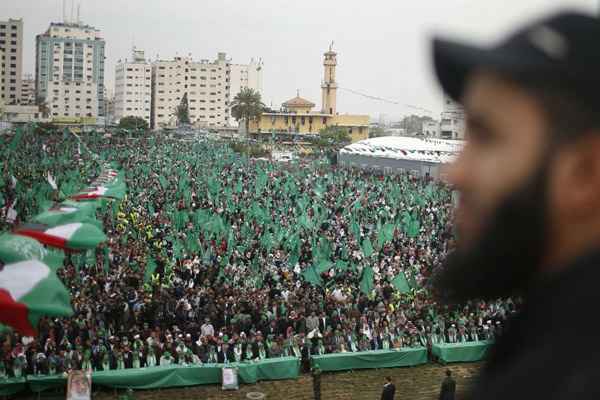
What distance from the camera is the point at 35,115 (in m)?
89.0

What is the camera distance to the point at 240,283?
16.3 meters

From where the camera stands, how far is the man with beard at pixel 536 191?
2.48ft

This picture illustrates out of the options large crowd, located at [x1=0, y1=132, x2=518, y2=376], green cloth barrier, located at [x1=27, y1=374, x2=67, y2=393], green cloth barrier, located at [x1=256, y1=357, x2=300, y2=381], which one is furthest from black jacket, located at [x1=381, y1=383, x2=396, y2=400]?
green cloth barrier, located at [x1=27, y1=374, x2=67, y2=393]

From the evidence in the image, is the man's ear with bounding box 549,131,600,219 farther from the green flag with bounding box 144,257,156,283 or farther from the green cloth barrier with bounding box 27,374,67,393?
the green flag with bounding box 144,257,156,283

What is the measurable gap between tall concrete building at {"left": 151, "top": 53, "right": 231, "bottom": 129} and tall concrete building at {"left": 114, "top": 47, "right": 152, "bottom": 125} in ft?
4.13

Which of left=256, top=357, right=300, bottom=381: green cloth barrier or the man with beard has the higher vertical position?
the man with beard

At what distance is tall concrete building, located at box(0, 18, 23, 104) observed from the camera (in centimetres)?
11325

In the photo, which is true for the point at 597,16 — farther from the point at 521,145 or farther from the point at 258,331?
the point at 258,331

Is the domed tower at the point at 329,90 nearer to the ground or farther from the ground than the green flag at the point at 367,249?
farther from the ground

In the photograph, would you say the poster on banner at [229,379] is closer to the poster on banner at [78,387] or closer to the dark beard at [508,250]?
the poster on banner at [78,387]

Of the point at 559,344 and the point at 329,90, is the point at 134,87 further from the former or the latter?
the point at 559,344

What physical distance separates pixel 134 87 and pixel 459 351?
391 ft

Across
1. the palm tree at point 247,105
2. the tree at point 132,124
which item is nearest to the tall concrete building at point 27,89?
the tree at point 132,124

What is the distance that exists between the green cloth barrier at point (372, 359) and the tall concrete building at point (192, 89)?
11275cm
